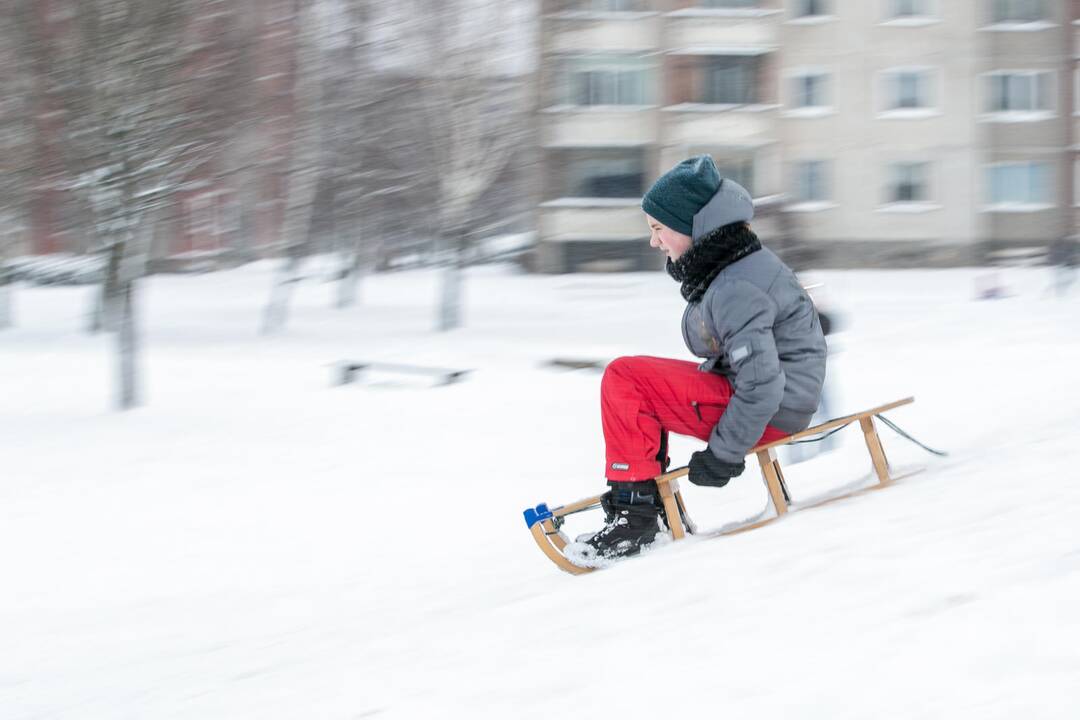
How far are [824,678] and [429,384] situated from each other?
10140mm

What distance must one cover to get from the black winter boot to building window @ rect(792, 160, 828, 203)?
3076cm

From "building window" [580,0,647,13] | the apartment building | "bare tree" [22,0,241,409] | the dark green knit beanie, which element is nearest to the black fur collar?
the dark green knit beanie

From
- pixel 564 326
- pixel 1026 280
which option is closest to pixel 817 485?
pixel 564 326

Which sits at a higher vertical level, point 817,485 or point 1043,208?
point 817,485

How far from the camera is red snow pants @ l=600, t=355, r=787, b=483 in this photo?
13.5 feet

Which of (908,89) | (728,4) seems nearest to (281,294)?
(728,4)

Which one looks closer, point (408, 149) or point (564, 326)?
point (408, 149)

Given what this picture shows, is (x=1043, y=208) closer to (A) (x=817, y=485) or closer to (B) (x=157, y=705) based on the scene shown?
(A) (x=817, y=485)

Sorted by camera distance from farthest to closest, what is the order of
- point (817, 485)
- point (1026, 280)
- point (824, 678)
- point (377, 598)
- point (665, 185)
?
point (1026, 280) < point (817, 485) < point (377, 598) < point (665, 185) < point (824, 678)

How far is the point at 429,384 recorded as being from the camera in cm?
1267

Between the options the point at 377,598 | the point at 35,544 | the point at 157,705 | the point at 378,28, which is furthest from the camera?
the point at 378,28

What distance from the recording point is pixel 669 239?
4.34 m

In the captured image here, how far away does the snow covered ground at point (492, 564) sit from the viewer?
9.29 ft

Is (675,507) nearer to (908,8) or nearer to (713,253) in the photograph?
(713,253)
